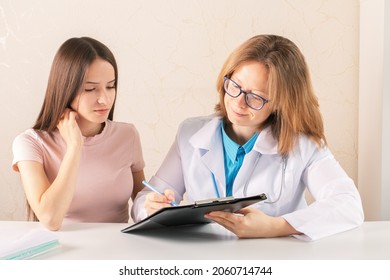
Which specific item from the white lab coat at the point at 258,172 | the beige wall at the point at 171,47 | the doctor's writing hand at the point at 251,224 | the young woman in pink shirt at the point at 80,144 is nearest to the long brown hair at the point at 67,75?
the young woman in pink shirt at the point at 80,144

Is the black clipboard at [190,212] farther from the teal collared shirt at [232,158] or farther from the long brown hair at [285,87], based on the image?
the long brown hair at [285,87]

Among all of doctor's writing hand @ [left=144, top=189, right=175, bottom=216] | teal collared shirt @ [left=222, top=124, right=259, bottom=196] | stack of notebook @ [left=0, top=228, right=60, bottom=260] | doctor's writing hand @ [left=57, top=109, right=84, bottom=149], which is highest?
doctor's writing hand @ [left=57, top=109, right=84, bottom=149]

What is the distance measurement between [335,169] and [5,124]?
2.48 meters

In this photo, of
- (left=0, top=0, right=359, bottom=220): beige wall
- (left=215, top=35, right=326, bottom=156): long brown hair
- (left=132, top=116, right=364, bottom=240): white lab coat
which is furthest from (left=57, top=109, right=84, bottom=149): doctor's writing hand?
(left=0, top=0, right=359, bottom=220): beige wall

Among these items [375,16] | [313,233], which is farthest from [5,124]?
[313,233]

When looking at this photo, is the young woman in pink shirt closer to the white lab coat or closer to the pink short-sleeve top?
the pink short-sleeve top

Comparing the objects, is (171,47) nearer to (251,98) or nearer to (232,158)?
(232,158)

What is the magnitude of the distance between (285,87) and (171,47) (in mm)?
1802

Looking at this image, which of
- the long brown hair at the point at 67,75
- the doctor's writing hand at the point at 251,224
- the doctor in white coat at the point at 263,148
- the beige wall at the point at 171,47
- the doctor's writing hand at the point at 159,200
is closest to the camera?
the doctor's writing hand at the point at 251,224

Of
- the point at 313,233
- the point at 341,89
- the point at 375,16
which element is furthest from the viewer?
the point at 341,89

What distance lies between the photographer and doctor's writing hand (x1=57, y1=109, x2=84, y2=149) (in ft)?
6.63

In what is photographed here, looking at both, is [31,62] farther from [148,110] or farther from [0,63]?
[148,110]

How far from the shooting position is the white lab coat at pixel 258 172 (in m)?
1.98
